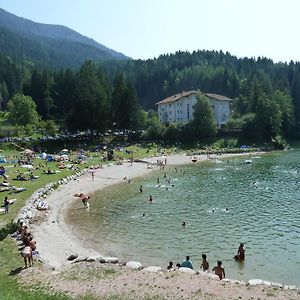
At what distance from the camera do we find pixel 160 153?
8475 cm

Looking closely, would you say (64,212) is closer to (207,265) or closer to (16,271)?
(16,271)

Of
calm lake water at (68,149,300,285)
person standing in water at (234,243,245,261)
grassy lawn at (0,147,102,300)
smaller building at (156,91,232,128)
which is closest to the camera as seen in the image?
grassy lawn at (0,147,102,300)

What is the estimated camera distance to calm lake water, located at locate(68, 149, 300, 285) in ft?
85.8

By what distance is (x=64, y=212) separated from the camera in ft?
129

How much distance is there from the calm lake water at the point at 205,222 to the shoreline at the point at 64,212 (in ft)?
3.97

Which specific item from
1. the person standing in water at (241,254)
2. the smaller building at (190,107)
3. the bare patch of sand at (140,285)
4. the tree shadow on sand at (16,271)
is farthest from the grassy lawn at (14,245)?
the smaller building at (190,107)

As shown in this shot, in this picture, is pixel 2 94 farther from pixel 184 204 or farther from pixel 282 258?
pixel 282 258

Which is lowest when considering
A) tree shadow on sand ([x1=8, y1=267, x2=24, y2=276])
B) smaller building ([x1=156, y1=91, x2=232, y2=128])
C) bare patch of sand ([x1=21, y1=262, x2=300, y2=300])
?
tree shadow on sand ([x1=8, y1=267, x2=24, y2=276])

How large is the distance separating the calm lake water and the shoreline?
47.6 inches

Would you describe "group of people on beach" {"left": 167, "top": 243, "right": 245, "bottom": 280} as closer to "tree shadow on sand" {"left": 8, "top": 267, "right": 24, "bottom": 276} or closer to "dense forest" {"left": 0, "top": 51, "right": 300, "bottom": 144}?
"tree shadow on sand" {"left": 8, "top": 267, "right": 24, "bottom": 276}

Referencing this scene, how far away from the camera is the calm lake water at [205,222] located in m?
26.1

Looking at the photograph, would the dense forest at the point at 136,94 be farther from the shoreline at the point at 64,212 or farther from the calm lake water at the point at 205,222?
the calm lake water at the point at 205,222

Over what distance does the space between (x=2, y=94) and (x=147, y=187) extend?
4412 inches

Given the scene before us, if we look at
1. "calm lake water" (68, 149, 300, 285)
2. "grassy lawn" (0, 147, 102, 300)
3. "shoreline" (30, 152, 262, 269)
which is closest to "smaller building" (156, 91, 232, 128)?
"shoreline" (30, 152, 262, 269)
